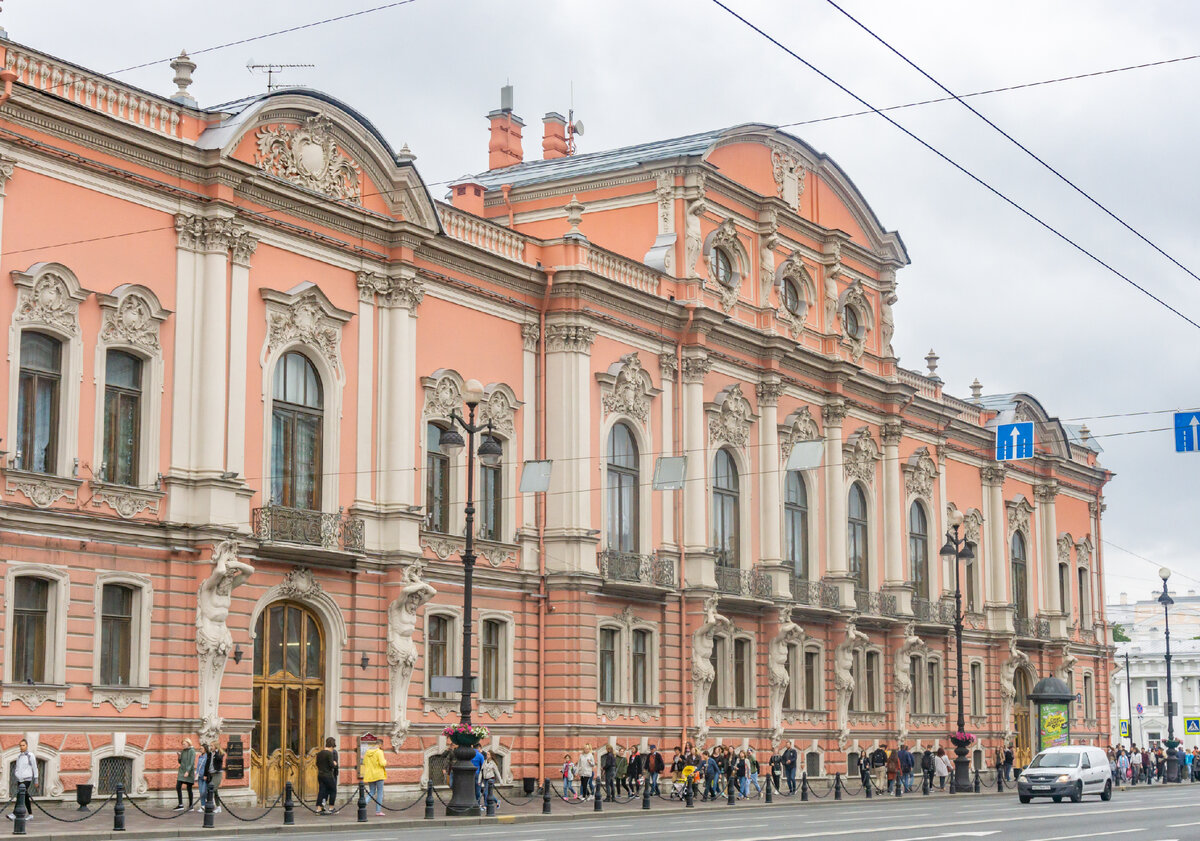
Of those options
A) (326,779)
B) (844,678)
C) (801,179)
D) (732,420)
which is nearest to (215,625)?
(326,779)

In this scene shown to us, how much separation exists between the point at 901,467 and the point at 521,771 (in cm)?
2172

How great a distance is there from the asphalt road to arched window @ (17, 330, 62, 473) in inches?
316

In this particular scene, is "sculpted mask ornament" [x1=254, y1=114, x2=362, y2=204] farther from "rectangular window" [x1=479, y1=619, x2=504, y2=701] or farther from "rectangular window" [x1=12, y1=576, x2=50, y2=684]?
"rectangular window" [x1=479, y1=619, x2=504, y2=701]

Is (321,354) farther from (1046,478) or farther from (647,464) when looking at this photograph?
(1046,478)

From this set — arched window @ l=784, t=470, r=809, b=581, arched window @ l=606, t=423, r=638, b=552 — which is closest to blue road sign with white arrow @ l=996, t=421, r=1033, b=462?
arched window @ l=784, t=470, r=809, b=581

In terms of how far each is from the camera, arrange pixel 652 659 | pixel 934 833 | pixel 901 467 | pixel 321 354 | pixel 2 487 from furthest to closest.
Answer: pixel 901 467 → pixel 652 659 → pixel 321 354 → pixel 2 487 → pixel 934 833

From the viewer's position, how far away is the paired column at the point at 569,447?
41.7 m

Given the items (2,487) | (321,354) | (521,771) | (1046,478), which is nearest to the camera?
(2,487)

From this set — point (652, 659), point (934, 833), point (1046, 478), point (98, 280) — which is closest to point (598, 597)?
point (652, 659)

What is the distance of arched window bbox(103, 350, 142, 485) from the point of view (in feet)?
104

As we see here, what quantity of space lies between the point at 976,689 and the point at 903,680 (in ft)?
26.3

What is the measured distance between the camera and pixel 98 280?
3153 centimetres

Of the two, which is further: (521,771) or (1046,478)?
(1046,478)

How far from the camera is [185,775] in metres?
30.8
